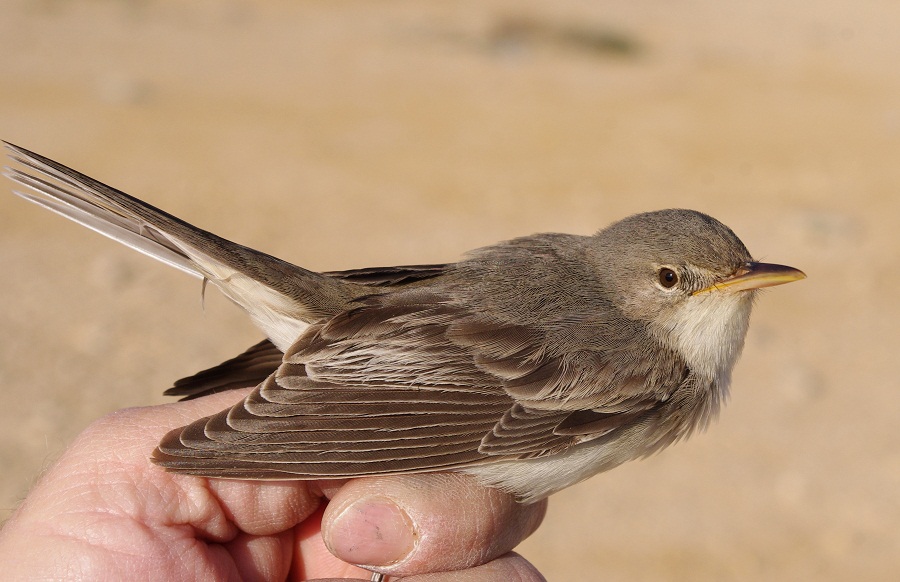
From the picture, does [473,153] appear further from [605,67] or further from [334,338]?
[334,338]

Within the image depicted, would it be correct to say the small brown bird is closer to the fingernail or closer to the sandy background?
the fingernail

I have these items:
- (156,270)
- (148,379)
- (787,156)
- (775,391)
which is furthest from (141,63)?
(775,391)

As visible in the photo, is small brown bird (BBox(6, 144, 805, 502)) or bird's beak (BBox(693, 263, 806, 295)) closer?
small brown bird (BBox(6, 144, 805, 502))

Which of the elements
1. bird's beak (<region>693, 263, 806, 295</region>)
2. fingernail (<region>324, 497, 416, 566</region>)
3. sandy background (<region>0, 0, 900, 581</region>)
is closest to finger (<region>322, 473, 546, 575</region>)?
fingernail (<region>324, 497, 416, 566</region>)

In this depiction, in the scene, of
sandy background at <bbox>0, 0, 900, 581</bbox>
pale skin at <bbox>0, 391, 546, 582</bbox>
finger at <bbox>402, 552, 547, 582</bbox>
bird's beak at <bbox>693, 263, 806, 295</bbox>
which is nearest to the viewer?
pale skin at <bbox>0, 391, 546, 582</bbox>

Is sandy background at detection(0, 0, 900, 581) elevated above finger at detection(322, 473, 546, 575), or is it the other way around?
sandy background at detection(0, 0, 900, 581)

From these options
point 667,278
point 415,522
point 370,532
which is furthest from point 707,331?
point 370,532

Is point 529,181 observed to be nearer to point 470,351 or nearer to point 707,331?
point 707,331
